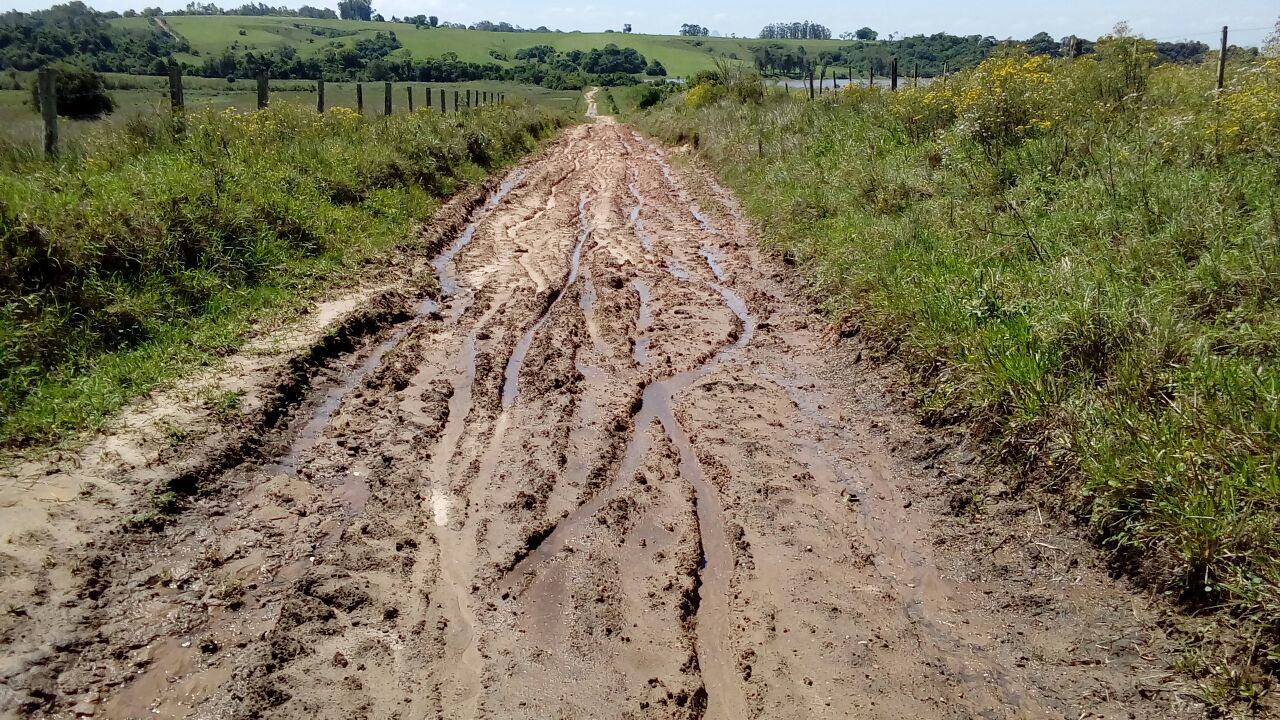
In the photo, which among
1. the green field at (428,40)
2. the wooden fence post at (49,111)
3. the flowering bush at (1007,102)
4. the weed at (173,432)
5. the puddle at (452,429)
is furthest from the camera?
the green field at (428,40)

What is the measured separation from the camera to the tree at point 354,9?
174 m

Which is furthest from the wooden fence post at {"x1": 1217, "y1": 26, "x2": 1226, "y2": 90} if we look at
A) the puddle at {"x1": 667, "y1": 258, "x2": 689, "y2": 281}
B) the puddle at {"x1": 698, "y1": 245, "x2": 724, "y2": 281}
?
the puddle at {"x1": 667, "y1": 258, "x2": 689, "y2": 281}

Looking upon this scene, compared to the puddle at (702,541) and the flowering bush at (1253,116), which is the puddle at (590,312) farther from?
the flowering bush at (1253,116)

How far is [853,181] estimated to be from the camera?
1070 centimetres

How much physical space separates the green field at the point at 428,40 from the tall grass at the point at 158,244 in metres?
61.7

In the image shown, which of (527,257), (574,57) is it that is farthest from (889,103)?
(574,57)

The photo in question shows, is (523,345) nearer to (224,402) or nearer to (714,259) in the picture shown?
(224,402)

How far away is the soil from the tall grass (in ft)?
1.87

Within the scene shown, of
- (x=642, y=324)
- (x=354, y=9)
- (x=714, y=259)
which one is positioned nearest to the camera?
(x=642, y=324)

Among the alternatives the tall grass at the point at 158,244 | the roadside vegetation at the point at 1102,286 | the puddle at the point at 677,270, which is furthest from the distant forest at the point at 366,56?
the tall grass at the point at 158,244

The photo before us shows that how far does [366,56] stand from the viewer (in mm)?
88188

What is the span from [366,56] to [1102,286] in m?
96.4

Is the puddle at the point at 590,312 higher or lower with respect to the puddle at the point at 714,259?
lower

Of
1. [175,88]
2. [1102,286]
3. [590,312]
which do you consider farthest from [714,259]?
[175,88]
